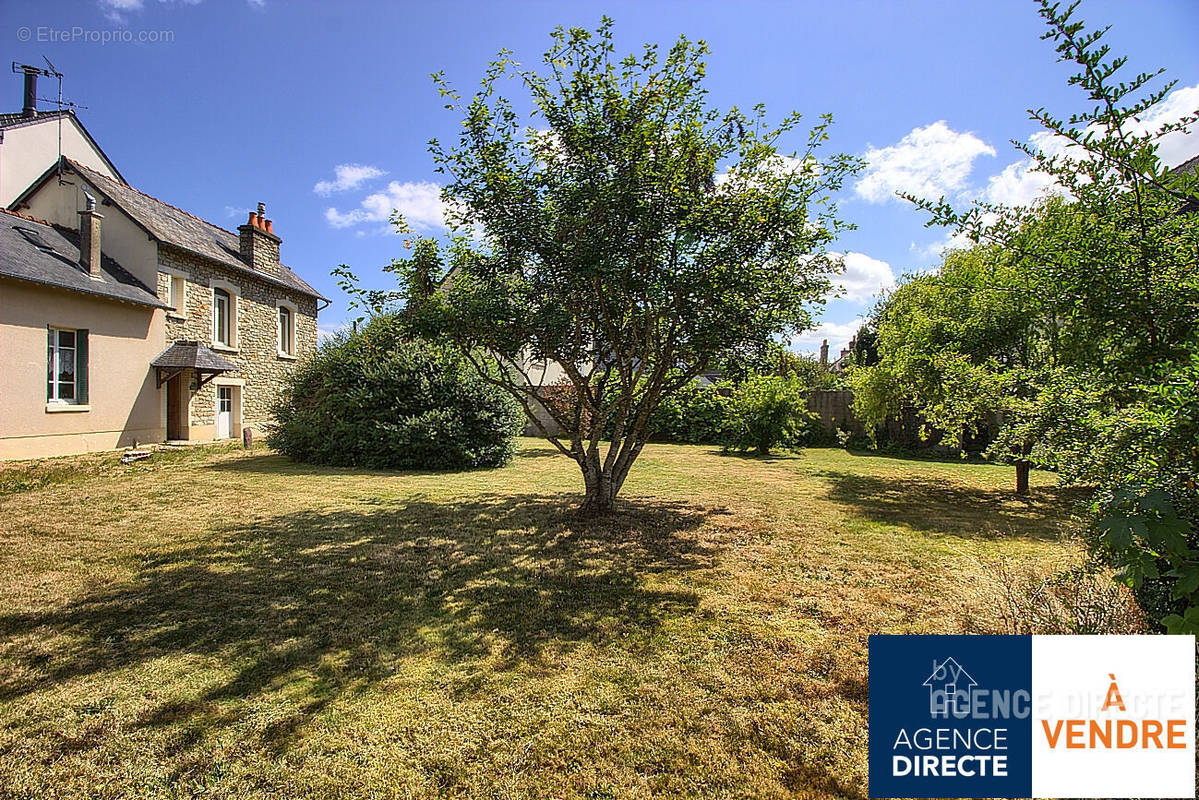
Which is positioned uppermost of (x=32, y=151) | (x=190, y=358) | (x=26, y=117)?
(x=26, y=117)

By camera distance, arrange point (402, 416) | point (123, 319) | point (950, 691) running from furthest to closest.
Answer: point (123, 319) < point (402, 416) < point (950, 691)

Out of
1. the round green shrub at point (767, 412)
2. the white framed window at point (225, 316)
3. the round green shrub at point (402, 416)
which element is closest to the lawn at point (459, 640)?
the round green shrub at point (402, 416)

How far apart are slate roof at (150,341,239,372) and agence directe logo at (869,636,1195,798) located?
1713cm

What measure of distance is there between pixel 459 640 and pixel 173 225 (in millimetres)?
18151

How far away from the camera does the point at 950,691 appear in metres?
2.44

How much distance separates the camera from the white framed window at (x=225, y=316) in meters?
16.8

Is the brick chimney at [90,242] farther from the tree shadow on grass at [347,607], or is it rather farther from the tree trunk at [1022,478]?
the tree trunk at [1022,478]

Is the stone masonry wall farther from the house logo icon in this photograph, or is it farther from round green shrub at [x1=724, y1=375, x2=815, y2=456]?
the house logo icon

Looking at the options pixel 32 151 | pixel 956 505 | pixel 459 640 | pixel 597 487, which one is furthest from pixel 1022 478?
pixel 32 151

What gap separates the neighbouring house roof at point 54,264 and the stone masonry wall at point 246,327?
0.95 m

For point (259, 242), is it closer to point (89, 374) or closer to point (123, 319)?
point (123, 319)

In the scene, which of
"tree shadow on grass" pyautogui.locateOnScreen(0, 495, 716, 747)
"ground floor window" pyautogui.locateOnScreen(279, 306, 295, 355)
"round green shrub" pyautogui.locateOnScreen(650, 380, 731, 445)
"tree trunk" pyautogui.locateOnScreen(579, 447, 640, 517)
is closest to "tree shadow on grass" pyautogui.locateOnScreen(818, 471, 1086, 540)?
"round green shrub" pyautogui.locateOnScreen(650, 380, 731, 445)

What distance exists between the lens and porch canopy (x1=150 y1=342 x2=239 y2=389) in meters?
14.4

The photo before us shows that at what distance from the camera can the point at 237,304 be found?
1727 centimetres
